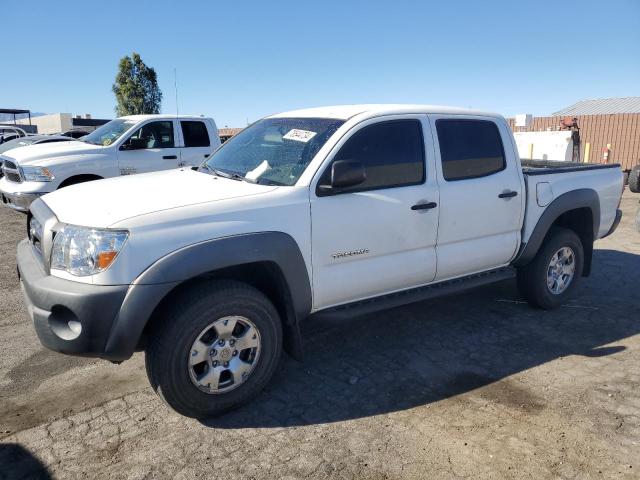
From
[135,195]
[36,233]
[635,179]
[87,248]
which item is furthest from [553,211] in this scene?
[36,233]

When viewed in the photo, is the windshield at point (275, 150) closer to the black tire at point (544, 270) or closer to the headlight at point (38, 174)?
the black tire at point (544, 270)

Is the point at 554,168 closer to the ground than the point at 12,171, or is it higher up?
higher up

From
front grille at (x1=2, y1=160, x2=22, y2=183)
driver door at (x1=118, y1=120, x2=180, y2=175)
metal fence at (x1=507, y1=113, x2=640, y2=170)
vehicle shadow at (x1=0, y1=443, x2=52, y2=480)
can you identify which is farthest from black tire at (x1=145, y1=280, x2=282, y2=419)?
metal fence at (x1=507, y1=113, x2=640, y2=170)

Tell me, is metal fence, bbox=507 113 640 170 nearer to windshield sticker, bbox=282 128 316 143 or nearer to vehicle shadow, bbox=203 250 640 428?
vehicle shadow, bbox=203 250 640 428

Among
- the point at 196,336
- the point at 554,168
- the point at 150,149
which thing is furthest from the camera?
the point at 150,149

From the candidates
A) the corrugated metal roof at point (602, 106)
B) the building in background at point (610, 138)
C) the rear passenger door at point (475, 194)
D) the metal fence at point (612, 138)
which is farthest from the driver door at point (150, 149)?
the corrugated metal roof at point (602, 106)

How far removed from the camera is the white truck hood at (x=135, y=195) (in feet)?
9.38

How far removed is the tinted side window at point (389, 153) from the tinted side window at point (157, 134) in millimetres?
5952

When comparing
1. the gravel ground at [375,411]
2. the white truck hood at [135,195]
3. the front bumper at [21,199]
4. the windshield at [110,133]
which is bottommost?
the gravel ground at [375,411]

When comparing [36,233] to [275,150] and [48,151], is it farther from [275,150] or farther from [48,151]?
[48,151]

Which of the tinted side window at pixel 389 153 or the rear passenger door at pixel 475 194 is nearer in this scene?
the tinted side window at pixel 389 153

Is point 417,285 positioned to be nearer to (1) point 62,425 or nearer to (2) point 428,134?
(2) point 428,134

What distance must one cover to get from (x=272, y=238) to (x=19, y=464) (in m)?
1.82

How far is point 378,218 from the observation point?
11.6 ft
